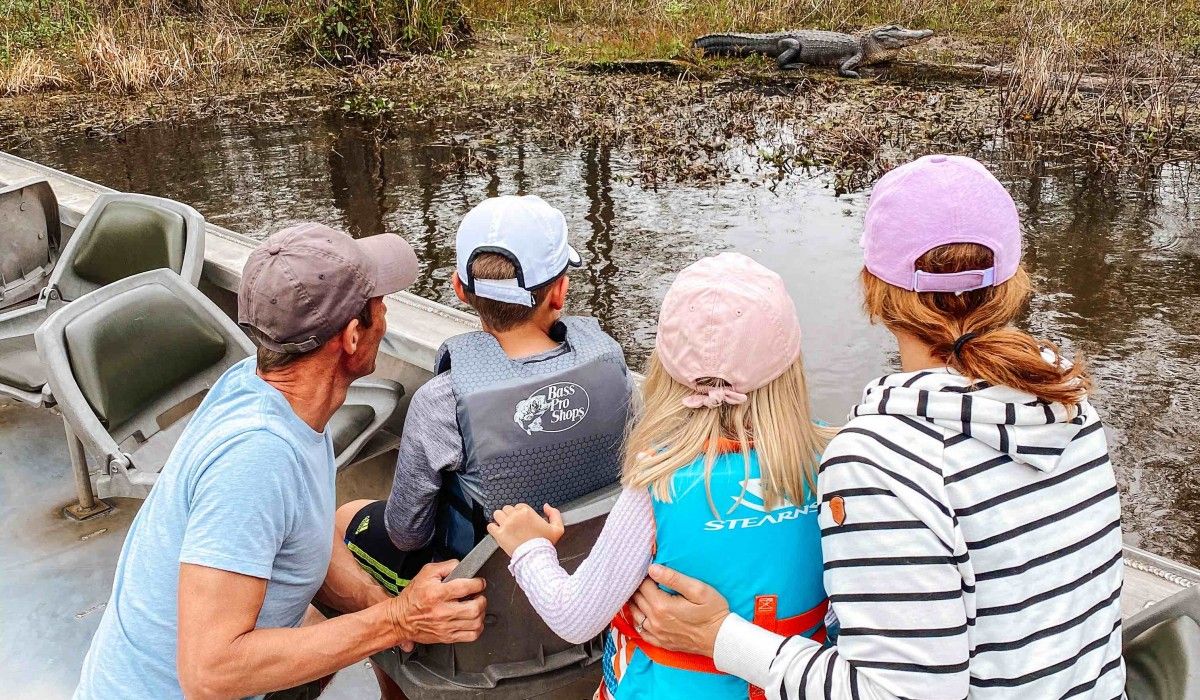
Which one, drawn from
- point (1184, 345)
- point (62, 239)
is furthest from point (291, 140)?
point (1184, 345)

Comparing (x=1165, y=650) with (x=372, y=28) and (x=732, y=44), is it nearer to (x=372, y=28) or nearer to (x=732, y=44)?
(x=732, y=44)

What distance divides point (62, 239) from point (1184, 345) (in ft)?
16.6

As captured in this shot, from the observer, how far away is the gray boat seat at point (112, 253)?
10.2ft

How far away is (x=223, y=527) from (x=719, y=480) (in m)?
0.71

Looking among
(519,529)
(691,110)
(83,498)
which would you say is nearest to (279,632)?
(519,529)

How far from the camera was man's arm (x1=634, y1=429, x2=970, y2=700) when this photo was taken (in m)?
1.06

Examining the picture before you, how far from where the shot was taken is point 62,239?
411 cm

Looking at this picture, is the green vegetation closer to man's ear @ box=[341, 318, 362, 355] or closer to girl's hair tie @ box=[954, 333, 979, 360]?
man's ear @ box=[341, 318, 362, 355]

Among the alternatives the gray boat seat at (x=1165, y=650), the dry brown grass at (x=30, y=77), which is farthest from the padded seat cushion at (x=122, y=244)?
the dry brown grass at (x=30, y=77)

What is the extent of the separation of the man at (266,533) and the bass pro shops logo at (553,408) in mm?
280

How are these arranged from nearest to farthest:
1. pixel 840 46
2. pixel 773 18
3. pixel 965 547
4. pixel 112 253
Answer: pixel 965 547
pixel 112 253
pixel 840 46
pixel 773 18

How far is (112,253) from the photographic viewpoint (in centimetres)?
328

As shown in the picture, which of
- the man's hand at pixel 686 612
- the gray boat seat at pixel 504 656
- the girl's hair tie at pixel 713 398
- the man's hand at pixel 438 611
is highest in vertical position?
the girl's hair tie at pixel 713 398

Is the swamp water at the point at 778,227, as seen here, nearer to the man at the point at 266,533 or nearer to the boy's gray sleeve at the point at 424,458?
the boy's gray sleeve at the point at 424,458
